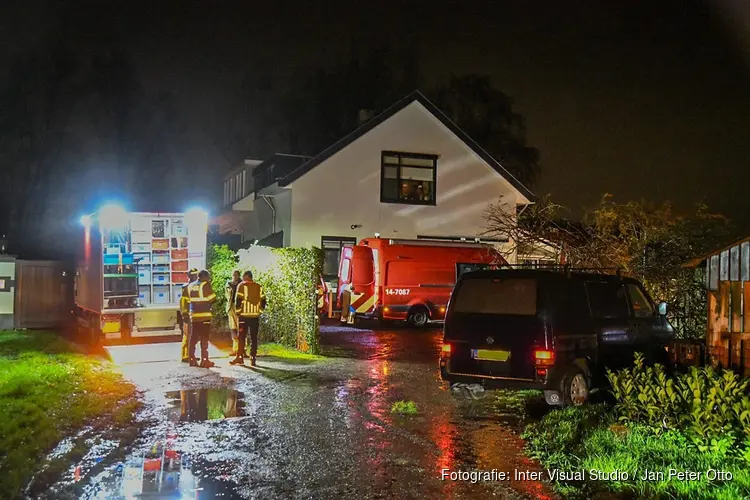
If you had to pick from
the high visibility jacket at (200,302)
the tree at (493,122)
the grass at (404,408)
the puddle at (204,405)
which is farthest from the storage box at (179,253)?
the tree at (493,122)

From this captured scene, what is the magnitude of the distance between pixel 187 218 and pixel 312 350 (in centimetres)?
424

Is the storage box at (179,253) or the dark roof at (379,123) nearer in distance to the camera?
the storage box at (179,253)

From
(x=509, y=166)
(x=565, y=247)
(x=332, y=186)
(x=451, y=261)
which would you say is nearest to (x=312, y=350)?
(x=565, y=247)

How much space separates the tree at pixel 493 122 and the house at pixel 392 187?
10.5 m

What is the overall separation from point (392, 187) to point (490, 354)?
58.6ft

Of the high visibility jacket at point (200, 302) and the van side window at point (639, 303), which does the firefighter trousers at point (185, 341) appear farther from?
the van side window at point (639, 303)

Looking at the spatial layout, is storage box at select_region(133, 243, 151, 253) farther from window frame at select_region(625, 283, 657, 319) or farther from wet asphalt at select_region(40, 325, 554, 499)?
window frame at select_region(625, 283, 657, 319)

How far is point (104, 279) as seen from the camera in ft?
48.4

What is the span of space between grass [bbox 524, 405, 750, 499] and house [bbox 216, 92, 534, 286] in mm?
17827

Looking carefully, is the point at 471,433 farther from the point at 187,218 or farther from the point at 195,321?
the point at 187,218

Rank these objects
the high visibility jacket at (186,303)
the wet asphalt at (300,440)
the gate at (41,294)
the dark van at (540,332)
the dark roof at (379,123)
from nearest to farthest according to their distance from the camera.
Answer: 1. the wet asphalt at (300,440)
2. the dark van at (540,332)
3. the high visibility jacket at (186,303)
4. the gate at (41,294)
5. the dark roof at (379,123)

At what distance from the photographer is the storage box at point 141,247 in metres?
15.3

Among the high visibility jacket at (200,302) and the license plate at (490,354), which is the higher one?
the high visibility jacket at (200,302)

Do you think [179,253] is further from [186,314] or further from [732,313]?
[732,313]
